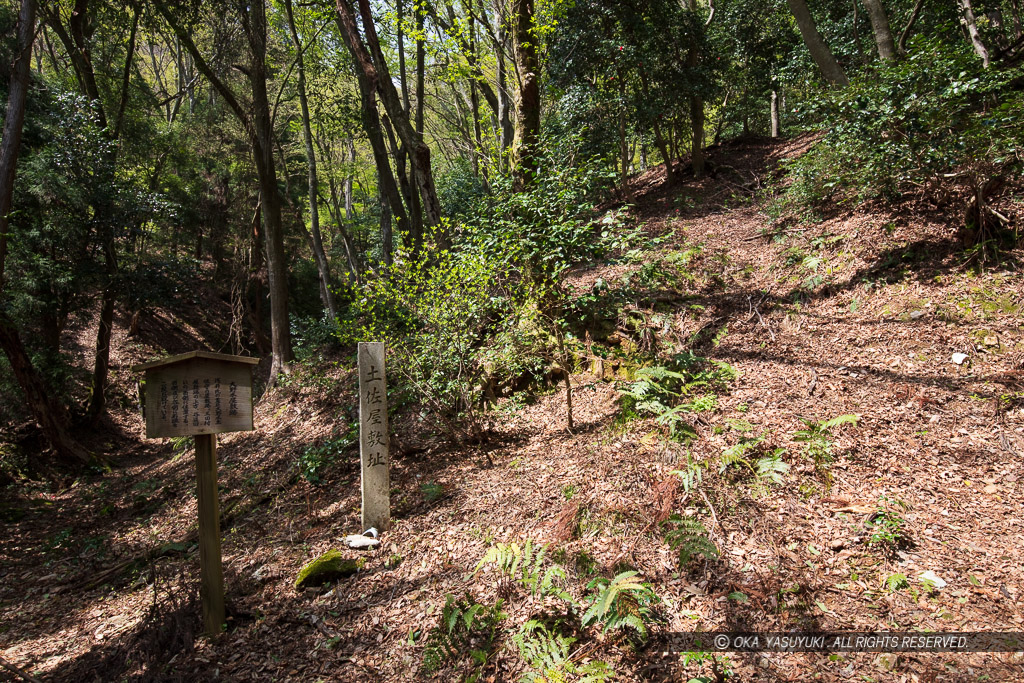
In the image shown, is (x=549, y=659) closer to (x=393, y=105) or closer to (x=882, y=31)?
(x=393, y=105)

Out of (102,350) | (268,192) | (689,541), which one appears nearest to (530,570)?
(689,541)

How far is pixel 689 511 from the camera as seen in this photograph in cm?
380

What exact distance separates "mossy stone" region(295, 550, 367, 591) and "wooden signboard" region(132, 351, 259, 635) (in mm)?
667

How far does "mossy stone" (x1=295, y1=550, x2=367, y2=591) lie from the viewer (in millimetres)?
4418

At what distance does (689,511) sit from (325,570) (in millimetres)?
3144

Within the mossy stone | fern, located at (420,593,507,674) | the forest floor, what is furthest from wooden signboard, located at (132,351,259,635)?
fern, located at (420,593,507,674)

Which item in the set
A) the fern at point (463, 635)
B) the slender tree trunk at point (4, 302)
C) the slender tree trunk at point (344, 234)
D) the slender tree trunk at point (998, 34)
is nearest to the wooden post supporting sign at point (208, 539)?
the fern at point (463, 635)

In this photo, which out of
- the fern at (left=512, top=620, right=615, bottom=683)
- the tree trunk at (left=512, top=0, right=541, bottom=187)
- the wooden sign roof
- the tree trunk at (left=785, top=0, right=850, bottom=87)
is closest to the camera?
the fern at (left=512, top=620, right=615, bottom=683)

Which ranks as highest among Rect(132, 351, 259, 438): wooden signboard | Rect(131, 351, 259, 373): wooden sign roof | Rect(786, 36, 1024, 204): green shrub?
Rect(786, 36, 1024, 204): green shrub

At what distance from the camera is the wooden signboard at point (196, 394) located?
145 inches

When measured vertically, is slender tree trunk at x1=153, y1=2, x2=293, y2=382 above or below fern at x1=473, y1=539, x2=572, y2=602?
above

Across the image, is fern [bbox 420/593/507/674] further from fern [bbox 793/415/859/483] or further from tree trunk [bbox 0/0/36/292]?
tree trunk [bbox 0/0/36/292]

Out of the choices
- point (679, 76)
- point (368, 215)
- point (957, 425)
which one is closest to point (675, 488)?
point (957, 425)

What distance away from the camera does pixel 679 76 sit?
459 inches
